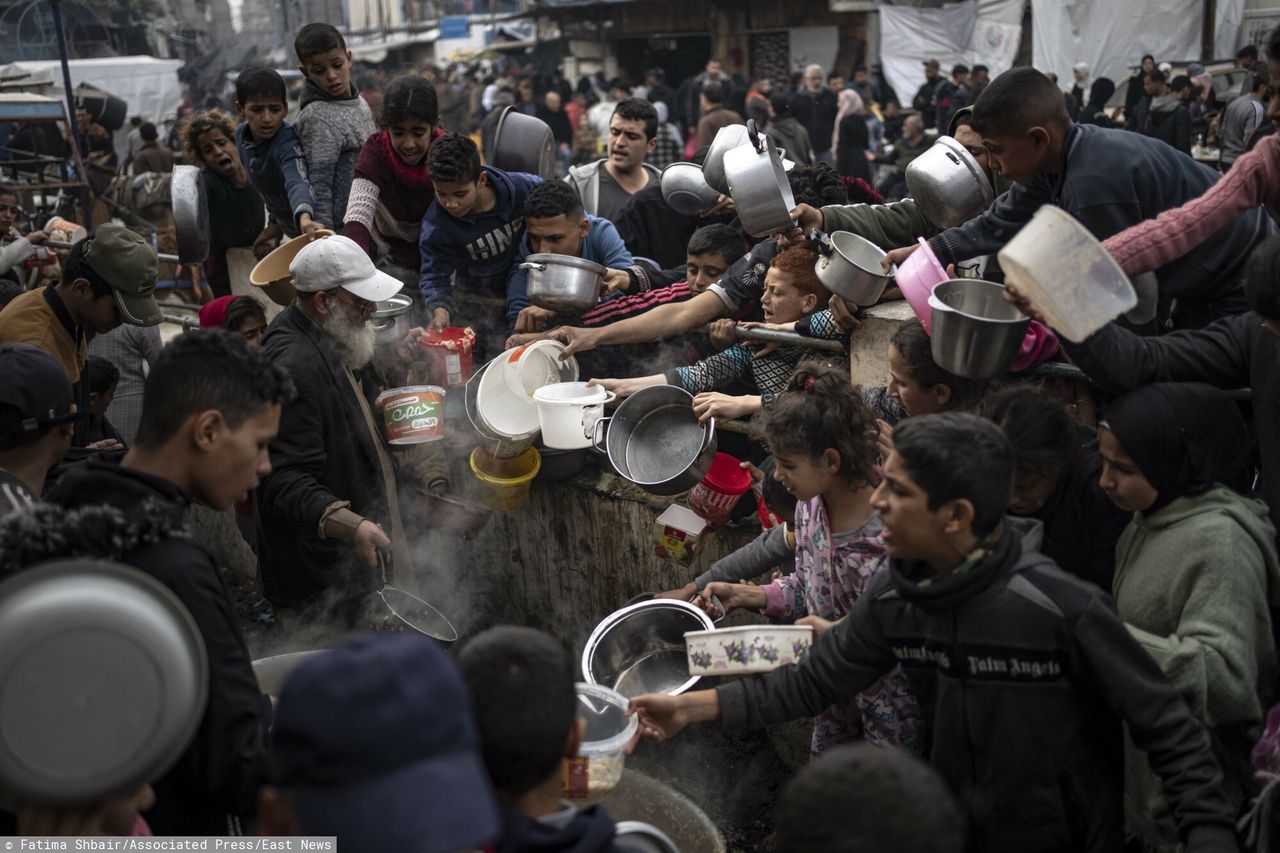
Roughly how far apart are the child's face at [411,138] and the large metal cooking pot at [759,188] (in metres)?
2.08

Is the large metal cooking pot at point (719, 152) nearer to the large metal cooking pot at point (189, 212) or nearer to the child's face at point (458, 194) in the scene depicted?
the child's face at point (458, 194)

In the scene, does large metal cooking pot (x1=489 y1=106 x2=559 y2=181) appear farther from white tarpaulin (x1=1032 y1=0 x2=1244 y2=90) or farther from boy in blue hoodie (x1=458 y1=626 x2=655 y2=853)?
white tarpaulin (x1=1032 y1=0 x2=1244 y2=90)

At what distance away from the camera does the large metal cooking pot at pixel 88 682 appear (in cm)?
188

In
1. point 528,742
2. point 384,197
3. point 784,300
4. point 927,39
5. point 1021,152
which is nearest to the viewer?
point 528,742

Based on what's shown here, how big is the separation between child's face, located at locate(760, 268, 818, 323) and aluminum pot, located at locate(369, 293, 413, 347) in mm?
1621

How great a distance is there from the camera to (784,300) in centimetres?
442

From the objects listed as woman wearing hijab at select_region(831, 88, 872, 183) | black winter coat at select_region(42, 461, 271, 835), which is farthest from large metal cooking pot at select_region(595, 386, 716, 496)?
woman wearing hijab at select_region(831, 88, 872, 183)

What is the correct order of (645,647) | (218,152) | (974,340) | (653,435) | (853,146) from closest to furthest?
(974,340)
(645,647)
(653,435)
(218,152)
(853,146)

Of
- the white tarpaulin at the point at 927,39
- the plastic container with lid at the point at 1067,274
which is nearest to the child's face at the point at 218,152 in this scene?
the plastic container with lid at the point at 1067,274

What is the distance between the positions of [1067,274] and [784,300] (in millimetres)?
1813

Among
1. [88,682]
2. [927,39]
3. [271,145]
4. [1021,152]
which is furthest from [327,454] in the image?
[927,39]

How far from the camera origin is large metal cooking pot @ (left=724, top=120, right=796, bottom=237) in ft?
13.6

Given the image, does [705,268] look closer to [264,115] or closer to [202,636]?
[264,115]

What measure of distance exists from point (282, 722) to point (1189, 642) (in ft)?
6.59
